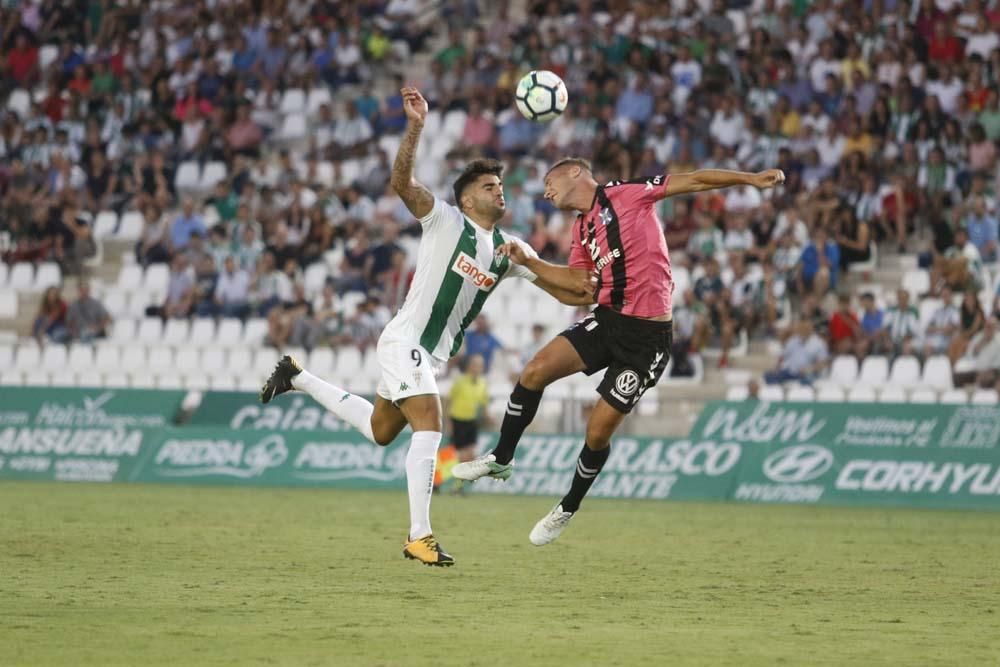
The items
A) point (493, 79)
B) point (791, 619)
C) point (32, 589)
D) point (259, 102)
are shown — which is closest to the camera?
point (791, 619)

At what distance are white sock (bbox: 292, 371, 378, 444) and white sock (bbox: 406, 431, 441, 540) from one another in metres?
0.87

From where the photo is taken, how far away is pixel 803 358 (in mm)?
23031

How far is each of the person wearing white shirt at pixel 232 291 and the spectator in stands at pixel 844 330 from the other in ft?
33.3

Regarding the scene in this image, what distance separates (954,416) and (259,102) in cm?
1603

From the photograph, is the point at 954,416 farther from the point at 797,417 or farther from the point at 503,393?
the point at 503,393

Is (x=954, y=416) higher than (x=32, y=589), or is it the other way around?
(x=32, y=589)

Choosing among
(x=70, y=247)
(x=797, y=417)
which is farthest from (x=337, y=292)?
(x=797, y=417)

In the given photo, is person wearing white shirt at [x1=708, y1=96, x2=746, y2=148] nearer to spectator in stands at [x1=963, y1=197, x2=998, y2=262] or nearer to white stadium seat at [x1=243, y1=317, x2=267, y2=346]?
spectator in stands at [x1=963, y1=197, x2=998, y2=262]

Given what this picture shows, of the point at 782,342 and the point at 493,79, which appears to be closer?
the point at 782,342

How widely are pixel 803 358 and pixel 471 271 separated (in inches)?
488

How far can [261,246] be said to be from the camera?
27.8 m

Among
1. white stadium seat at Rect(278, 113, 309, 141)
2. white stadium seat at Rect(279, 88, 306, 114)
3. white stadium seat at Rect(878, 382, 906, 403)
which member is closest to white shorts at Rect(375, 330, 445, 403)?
white stadium seat at Rect(878, 382, 906, 403)

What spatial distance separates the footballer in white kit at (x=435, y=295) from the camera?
1130 centimetres

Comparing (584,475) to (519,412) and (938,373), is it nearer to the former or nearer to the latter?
(519,412)
